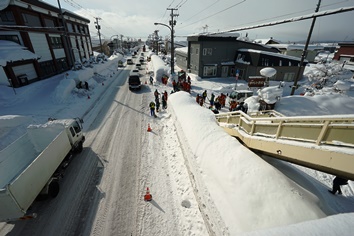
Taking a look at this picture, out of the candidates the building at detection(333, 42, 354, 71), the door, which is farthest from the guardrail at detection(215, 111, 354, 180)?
the building at detection(333, 42, 354, 71)

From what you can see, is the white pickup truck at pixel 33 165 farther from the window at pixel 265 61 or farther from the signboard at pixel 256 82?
the window at pixel 265 61

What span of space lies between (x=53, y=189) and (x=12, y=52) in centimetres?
2007

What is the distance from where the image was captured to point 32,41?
73.7 feet

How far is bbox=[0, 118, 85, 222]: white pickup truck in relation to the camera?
5309 mm

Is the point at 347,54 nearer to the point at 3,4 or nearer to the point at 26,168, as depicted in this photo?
the point at 26,168

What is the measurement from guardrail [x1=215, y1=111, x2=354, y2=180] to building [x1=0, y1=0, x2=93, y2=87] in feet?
78.7

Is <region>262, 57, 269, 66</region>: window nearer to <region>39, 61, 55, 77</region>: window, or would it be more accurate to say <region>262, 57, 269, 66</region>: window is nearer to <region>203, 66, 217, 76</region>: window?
<region>203, 66, 217, 76</region>: window

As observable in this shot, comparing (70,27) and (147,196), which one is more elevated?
(70,27)

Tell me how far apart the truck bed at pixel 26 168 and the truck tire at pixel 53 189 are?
41 cm

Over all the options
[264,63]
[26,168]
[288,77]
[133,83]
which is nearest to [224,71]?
[264,63]

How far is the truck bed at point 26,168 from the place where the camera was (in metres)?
5.24

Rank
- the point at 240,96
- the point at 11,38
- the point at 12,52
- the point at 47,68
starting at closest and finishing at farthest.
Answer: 1. the point at 12,52
2. the point at 240,96
3. the point at 11,38
4. the point at 47,68

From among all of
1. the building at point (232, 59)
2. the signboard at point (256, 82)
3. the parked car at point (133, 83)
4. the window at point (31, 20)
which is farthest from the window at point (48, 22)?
the signboard at point (256, 82)

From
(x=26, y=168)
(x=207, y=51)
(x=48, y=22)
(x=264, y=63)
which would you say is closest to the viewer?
(x=26, y=168)
